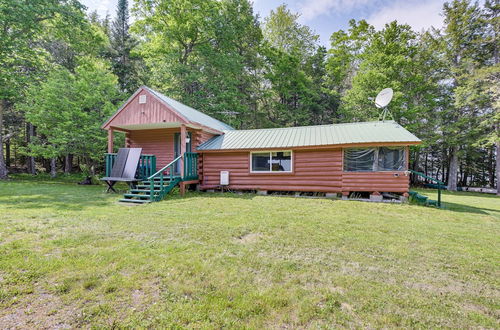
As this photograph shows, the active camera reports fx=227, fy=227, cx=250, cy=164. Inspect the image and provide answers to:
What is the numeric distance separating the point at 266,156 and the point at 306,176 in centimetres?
203

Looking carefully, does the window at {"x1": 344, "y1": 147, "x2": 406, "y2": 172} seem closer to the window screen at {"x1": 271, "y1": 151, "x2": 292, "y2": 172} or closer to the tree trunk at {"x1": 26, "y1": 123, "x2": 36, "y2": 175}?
the window screen at {"x1": 271, "y1": 151, "x2": 292, "y2": 172}

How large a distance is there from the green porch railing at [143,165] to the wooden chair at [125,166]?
0.32 metres

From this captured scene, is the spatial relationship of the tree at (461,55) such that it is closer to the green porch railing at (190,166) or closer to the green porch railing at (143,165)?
the green porch railing at (190,166)

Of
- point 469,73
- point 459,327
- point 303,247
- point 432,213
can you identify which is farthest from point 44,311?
point 469,73

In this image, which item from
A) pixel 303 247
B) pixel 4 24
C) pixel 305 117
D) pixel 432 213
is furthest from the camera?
pixel 305 117

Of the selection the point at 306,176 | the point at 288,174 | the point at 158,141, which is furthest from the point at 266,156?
the point at 158,141

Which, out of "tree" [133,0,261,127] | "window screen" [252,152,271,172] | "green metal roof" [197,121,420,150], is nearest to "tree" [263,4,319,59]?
"tree" [133,0,261,127]

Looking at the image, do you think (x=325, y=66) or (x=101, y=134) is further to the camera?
(x=325, y=66)

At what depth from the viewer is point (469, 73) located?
16.8m

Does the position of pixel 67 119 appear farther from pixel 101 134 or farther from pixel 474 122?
pixel 474 122

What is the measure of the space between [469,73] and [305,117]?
486 inches

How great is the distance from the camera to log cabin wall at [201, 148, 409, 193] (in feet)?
29.5

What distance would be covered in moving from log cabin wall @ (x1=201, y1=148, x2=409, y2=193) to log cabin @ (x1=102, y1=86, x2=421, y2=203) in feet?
0.11

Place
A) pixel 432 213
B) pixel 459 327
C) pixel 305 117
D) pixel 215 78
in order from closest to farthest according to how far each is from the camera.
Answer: pixel 459 327, pixel 432 213, pixel 215 78, pixel 305 117
